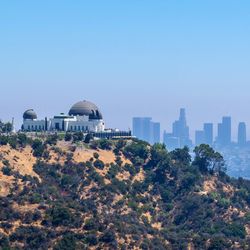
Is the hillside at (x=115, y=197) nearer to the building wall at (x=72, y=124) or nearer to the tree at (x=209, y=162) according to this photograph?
the tree at (x=209, y=162)

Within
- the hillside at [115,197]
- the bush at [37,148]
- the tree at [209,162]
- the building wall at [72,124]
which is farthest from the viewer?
the building wall at [72,124]

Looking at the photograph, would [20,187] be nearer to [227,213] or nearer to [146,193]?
[146,193]

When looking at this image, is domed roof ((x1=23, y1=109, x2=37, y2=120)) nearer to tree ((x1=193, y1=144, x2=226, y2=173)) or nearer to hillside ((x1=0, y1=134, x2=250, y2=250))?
hillside ((x1=0, y1=134, x2=250, y2=250))

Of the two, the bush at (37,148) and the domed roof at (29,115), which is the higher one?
the domed roof at (29,115)

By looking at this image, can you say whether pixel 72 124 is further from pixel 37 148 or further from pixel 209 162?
pixel 209 162

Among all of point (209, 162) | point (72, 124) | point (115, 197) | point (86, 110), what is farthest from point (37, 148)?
point (209, 162)

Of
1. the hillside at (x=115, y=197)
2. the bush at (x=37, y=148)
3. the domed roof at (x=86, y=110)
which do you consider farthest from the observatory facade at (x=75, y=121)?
the bush at (x=37, y=148)

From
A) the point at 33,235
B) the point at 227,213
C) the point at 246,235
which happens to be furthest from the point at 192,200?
the point at 33,235

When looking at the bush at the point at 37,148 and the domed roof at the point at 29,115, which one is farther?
the domed roof at the point at 29,115
